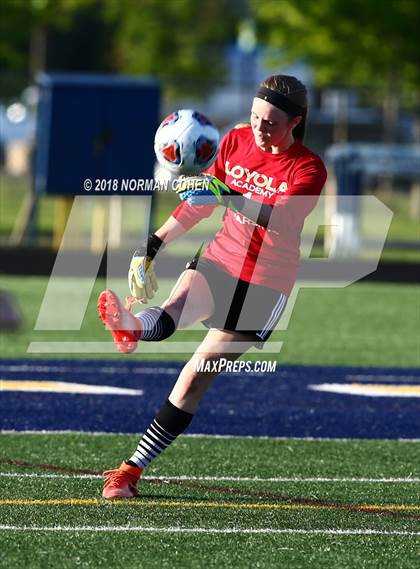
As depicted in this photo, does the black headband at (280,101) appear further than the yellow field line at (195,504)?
Yes

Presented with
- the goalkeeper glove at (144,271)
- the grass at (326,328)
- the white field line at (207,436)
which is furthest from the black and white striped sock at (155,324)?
the grass at (326,328)

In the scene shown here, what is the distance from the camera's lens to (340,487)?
7.56 meters

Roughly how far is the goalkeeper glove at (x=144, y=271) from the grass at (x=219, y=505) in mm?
1055

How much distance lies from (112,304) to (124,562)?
4.76 ft

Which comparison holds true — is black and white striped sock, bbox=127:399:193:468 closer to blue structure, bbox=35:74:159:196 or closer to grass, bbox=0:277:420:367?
grass, bbox=0:277:420:367

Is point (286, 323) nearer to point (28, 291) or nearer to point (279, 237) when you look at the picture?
point (28, 291)

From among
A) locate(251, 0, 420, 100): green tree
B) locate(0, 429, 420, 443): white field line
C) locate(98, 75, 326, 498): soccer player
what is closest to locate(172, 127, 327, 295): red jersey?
locate(98, 75, 326, 498): soccer player

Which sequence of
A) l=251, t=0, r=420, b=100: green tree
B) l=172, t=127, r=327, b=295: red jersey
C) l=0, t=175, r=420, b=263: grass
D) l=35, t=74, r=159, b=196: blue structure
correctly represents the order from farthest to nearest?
l=251, t=0, r=420, b=100: green tree → l=0, t=175, r=420, b=263: grass → l=35, t=74, r=159, b=196: blue structure → l=172, t=127, r=327, b=295: red jersey

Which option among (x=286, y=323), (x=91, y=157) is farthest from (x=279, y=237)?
(x=91, y=157)

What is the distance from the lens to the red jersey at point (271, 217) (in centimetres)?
697

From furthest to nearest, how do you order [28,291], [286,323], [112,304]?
[28,291] < [286,323] < [112,304]

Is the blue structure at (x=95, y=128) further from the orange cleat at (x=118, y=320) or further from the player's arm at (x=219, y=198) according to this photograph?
the orange cleat at (x=118, y=320)

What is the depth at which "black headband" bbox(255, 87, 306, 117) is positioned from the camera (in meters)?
6.97

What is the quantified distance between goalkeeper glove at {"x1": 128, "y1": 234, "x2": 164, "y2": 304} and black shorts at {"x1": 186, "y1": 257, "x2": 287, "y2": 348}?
0.25m
